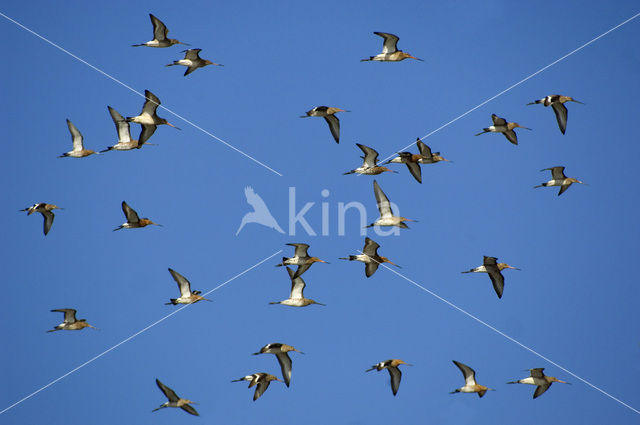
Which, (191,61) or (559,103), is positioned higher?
(191,61)

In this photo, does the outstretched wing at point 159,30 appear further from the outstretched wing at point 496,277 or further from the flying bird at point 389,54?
the outstretched wing at point 496,277

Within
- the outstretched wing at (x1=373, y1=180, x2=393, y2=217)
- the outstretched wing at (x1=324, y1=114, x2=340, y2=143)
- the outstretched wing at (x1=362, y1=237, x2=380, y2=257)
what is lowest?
the outstretched wing at (x1=362, y1=237, x2=380, y2=257)

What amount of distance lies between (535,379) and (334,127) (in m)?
12.2

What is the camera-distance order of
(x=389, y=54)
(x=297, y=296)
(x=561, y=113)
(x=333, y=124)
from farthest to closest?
(x=561, y=113), (x=297, y=296), (x=389, y=54), (x=333, y=124)

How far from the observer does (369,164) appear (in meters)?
35.8

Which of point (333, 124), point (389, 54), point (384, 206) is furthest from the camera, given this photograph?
point (389, 54)

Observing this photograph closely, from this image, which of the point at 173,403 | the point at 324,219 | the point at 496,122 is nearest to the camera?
the point at 173,403

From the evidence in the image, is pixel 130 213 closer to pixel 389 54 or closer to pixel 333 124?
pixel 333 124

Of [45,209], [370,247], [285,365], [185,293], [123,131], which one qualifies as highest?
[123,131]

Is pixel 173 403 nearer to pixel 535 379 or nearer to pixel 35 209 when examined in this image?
pixel 35 209

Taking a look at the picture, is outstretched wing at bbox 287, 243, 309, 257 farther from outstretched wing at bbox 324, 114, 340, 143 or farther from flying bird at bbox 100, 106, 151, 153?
flying bird at bbox 100, 106, 151, 153

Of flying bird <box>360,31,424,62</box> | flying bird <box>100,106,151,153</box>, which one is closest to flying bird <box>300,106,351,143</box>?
flying bird <box>360,31,424,62</box>

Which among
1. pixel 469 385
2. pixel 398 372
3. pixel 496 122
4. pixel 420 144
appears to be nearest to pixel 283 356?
pixel 398 372

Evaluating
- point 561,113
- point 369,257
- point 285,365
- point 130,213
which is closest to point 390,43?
point 561,113
